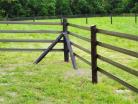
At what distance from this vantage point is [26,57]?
47.5 ft

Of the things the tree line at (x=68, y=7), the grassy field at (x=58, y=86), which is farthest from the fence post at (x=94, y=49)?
the tree line at (x=68, y=7)

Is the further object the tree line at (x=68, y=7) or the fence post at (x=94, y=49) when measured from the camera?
the tree line at (x=68, y=7)

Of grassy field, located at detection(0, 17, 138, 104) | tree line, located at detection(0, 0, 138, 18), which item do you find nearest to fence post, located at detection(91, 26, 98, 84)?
grassy field, located at detection(0, 17, 138, 104)

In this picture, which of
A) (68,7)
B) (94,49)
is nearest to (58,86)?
(94,49)

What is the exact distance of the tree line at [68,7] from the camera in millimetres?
77312

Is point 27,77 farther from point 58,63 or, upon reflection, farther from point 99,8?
point 99,8

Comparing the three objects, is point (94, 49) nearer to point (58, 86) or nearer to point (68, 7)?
point (58, 86)

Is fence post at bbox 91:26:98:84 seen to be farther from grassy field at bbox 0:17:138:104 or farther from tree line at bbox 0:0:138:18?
tree line at bbox 0:0:138:18

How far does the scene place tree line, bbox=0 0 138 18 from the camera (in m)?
77.3

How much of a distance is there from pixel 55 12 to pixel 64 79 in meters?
81.1

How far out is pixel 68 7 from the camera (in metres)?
88.1

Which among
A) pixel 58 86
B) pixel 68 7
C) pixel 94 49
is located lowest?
pixel 68 7

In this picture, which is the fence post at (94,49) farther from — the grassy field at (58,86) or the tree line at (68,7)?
the tree line at (68,7)

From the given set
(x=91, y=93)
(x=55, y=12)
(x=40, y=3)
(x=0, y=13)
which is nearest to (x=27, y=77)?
(x=91, y=93)
